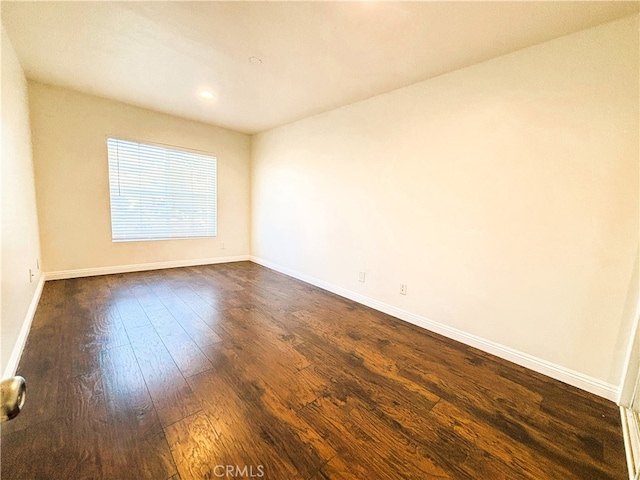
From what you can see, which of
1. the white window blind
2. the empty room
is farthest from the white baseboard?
the white window blind

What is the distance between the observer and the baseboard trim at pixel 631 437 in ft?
3.75

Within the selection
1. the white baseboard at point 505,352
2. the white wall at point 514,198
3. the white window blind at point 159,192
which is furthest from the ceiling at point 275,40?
the white baseboard at point 505,352

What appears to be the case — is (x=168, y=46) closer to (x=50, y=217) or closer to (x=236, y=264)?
(x=50, y=217)

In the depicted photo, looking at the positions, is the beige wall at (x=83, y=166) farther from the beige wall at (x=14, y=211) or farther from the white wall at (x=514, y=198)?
the white wall at (x=514, y=198)

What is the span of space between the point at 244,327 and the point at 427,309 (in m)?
1.77

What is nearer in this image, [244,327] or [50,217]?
[244,327]

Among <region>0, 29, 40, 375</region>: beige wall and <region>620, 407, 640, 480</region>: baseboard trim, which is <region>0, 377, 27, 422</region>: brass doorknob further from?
<region>620, 407, 640, 480</region>: baseboard trim

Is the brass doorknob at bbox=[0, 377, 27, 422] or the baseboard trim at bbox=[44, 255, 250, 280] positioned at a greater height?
the brass doorknob at bbox=[0, 377, 27, 422]

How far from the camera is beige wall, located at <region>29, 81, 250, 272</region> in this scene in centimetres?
312

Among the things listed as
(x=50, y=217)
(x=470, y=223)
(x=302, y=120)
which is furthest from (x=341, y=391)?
(x=50, y=217)

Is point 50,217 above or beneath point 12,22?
beneath

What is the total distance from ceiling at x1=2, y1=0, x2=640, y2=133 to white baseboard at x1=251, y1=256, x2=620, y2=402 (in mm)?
2286

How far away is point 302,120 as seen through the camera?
3777 mm

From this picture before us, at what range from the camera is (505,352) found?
2.02m
